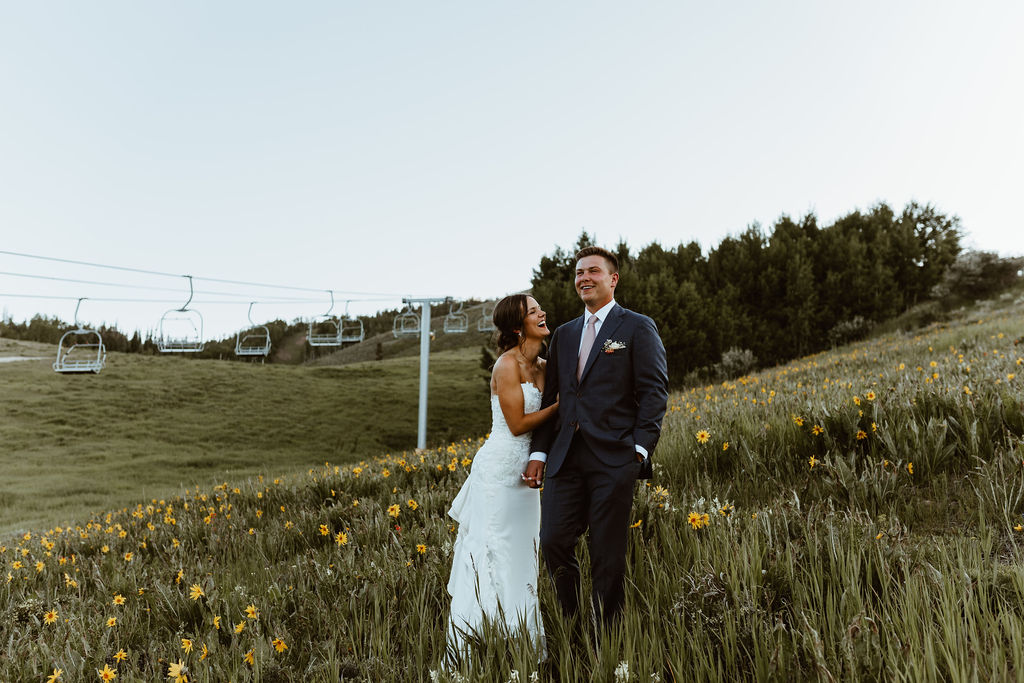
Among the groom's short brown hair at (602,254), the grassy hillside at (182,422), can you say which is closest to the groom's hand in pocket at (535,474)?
the groom's short brown hair at (602,254)

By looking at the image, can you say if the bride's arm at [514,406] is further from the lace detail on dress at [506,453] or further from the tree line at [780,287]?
the tree line at [780,287]

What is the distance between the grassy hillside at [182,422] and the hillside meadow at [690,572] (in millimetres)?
12719

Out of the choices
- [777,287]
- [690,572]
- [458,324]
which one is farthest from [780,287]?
[690,572]

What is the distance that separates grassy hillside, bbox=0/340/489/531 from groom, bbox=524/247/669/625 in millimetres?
16920

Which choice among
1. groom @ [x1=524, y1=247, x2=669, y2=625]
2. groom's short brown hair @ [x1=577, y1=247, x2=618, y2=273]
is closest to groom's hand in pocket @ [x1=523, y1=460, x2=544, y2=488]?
groom @ [x1=524, y1=247, x2=669, y2=625]

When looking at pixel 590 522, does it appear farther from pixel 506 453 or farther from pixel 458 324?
pixel 458 324

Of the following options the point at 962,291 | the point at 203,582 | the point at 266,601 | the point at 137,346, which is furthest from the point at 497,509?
the point at 137,346

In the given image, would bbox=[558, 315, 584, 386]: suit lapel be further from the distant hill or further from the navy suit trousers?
the distant hill

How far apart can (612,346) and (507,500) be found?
1161 mm

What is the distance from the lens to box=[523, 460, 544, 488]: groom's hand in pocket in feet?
11.6

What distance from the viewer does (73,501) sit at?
1866 cm

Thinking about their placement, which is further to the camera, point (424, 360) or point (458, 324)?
point (424, 360)

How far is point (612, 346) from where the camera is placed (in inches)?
133

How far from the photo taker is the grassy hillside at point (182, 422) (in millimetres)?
22031
